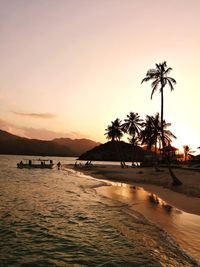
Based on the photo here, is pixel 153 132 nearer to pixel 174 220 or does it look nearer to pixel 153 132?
pixel 153 132

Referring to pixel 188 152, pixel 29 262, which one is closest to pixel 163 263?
pixel 29 262

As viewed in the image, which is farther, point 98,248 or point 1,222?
point 1,222

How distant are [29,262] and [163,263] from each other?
4.61m

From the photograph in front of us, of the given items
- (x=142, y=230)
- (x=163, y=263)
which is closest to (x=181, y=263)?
(x=163, y=263)

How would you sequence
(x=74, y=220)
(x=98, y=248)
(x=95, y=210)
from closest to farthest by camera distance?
(x=98, y=248) < (x=74, y=220) < (x=95, y=210)

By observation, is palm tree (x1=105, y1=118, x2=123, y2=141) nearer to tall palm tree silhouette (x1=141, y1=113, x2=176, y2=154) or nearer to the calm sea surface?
tall palm tree silhouette (x1=141, y1=113, x2=176, y2=154)

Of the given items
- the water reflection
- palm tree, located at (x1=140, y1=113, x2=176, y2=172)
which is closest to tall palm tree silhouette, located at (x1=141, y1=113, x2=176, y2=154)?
palm tree, located at (x1=140, y1=113, x2=176, y2=172)

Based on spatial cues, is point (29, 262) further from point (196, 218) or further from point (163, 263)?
point (196, 218)

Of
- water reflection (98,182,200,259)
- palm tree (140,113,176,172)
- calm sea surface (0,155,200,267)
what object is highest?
palm tree (140,113,176,172)

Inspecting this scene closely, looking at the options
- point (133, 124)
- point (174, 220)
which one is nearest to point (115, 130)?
point (133, 124)

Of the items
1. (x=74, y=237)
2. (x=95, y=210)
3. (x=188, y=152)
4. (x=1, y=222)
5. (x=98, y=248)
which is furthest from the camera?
(x=188, y=152)

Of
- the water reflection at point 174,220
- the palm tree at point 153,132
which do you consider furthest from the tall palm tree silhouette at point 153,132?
the water reflection at point 174,220

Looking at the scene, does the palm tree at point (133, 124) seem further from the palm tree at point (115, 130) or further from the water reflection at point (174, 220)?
the water reflection at point (174, 220)

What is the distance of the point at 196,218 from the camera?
706 inches
